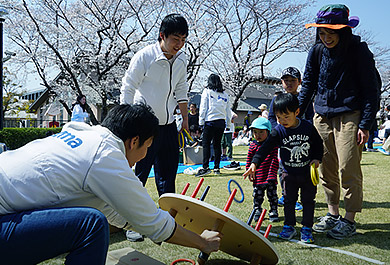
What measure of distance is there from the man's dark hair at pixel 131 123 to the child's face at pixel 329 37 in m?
2.12

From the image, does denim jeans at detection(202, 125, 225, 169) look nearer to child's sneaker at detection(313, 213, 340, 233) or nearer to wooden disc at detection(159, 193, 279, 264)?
child's sneaker at detection(313, 213, 340, 233)

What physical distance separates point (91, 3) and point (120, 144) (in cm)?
1877

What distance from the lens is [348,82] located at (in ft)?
10.8

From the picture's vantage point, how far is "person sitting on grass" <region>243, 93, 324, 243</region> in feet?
10.3

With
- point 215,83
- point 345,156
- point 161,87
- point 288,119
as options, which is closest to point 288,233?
point 345,156

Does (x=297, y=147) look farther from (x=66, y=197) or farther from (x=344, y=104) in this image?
(x=66, y=197)

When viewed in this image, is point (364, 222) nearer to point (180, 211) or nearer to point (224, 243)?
point (224, 243)

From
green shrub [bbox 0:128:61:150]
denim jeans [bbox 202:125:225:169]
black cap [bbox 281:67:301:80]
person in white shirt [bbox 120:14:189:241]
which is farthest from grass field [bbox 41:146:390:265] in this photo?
green shrub [bbox 0:128:61:150]

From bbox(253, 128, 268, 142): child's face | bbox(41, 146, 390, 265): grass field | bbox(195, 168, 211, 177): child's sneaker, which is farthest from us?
bbox(195, 168, 211, 177): child's sneaker

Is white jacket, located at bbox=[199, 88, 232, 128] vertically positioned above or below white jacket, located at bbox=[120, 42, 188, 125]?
below

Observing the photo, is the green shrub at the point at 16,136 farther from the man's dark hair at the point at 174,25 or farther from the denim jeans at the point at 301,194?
the denim jeans at the point at 301,194

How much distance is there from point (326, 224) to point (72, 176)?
2.62 m

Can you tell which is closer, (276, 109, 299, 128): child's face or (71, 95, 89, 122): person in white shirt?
(276, 109, 299, 128): child's face

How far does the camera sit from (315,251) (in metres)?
2.73
